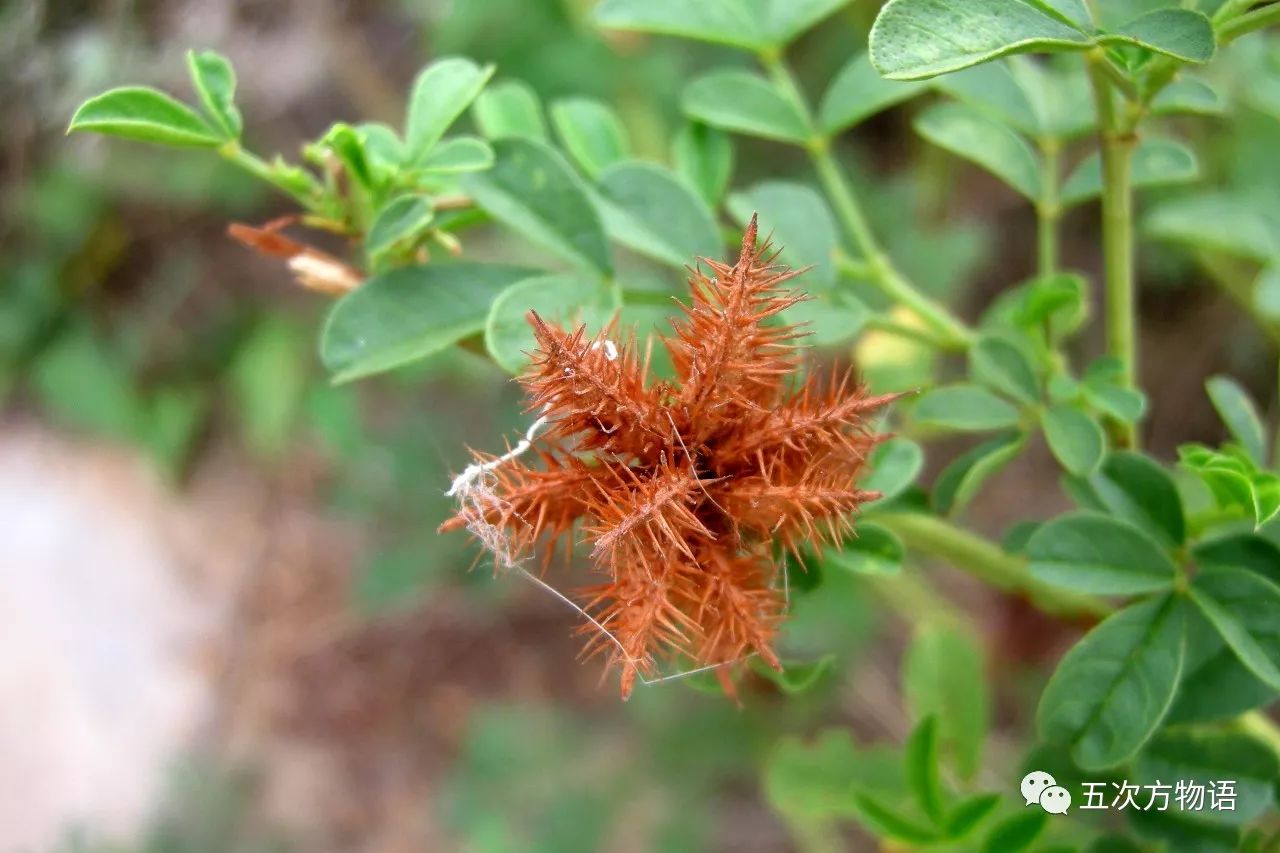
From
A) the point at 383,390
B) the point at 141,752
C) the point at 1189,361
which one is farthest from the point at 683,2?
the point at 141,752

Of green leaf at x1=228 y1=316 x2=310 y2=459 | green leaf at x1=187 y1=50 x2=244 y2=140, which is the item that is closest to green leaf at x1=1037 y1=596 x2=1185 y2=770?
green leaf at x1=187 y1=50 x2=244 y2=140

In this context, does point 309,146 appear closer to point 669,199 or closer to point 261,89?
point 669,199

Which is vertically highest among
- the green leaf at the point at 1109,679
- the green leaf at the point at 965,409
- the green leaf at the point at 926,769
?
the green leaf at the point at 965,409

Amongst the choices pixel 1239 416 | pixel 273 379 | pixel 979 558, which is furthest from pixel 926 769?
pixel 273 379

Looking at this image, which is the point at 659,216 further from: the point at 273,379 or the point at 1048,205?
the point at 273,379

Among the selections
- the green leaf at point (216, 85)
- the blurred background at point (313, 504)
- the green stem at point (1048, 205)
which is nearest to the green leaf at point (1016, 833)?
the green stem at point (1048, 205)

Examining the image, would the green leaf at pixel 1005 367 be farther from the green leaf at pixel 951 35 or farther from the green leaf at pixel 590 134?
the green leaf at pixel 590 134
